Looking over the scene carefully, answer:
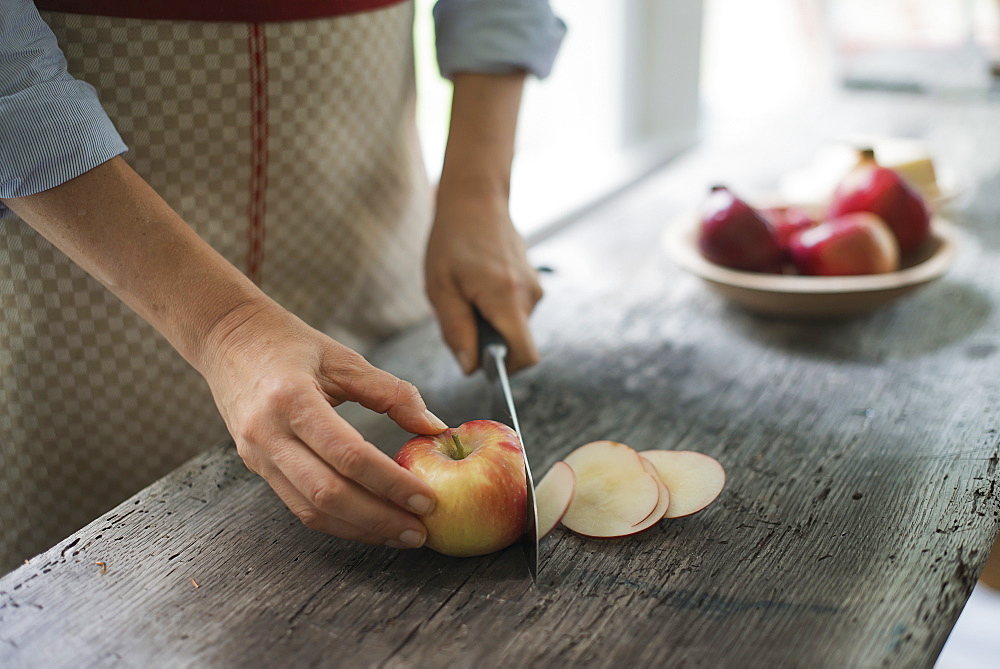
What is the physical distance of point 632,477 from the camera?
28.0 inches

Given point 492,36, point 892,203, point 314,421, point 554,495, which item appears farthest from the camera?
point 892,203

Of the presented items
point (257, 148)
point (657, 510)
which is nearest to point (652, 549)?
point (657, 510)

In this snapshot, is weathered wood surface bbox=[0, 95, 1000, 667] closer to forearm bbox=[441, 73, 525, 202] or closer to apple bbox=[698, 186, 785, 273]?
apple bbox=[698, 186, 785, 273]

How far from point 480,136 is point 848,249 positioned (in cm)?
46

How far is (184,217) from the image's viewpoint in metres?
0.83

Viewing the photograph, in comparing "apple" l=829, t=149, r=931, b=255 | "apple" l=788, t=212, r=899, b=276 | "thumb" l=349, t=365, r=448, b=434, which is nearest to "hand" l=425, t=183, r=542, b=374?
"thumb" l=349, t=365, r=448, b=434

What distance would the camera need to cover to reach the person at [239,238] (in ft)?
→ 2.00

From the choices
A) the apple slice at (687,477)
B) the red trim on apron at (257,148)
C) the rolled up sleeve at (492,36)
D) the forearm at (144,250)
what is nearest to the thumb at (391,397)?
the forearm at (144,250)

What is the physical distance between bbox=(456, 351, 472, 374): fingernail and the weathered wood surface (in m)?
0.03

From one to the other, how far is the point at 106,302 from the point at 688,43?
5.33 ft

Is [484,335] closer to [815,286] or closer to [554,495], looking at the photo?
[554,495]

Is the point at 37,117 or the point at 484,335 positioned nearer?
the point at 37,117

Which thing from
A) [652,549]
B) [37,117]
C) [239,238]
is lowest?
[652,549]

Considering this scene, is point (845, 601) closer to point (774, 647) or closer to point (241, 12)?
point (774, 647)
